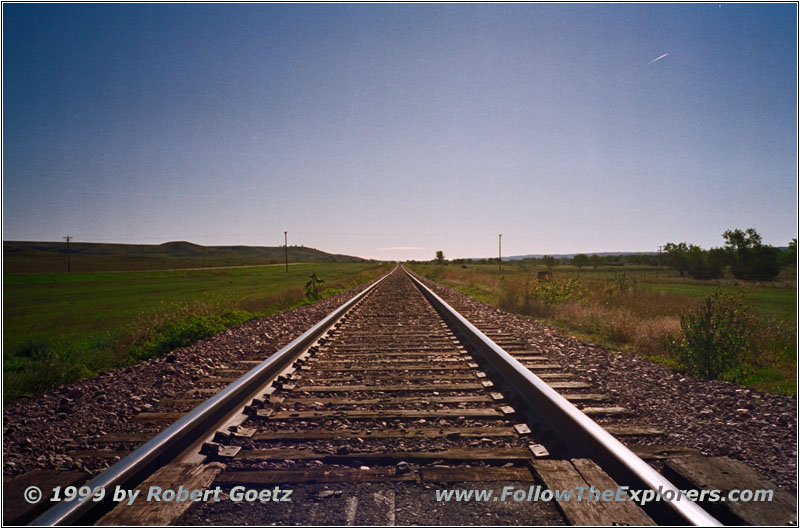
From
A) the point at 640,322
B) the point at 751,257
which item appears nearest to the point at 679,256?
the point at 751,257

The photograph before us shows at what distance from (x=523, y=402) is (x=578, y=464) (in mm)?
1126

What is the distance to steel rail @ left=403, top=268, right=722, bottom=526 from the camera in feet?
5.81

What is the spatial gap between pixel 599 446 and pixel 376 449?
1.26 metres

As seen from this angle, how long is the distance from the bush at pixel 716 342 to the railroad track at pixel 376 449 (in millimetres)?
1989

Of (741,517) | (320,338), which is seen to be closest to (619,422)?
(741,517)

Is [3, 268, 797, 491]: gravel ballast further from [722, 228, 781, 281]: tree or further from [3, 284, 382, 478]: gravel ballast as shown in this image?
[722, 228, 781, 281]: tree

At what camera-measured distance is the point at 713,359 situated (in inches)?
210

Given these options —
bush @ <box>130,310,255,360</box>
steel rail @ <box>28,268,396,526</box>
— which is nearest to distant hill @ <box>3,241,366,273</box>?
bush @ <box>130,310,255,360</box>

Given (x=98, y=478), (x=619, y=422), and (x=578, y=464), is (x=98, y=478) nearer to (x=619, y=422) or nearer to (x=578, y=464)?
(x=578, y=464)

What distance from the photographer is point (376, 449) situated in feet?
8.74

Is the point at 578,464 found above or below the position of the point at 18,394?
above

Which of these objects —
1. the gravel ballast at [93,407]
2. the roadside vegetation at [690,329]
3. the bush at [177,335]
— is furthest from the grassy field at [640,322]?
the bush at [177,335]

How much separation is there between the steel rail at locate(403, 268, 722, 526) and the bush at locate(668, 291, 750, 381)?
2.81 meters

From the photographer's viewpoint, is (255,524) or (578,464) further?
(578,464)
